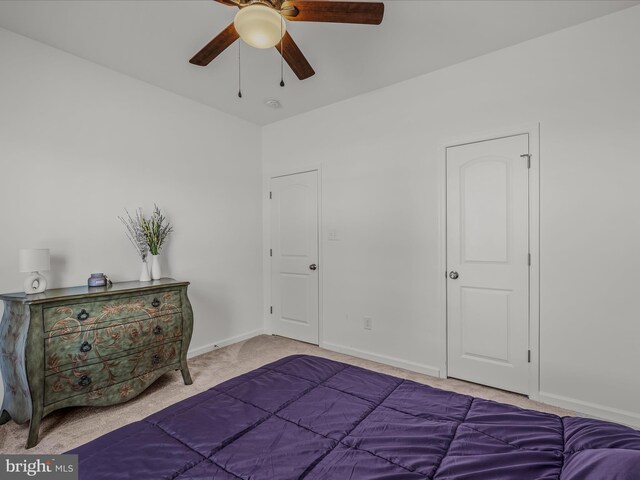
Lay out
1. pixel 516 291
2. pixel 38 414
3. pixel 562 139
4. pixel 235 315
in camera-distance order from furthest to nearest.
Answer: pixel 235 315 → pixel 516 291 → pixel 562 139 → pixel 38 414

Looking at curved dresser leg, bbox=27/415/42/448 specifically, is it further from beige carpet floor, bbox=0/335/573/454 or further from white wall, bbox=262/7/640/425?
white wall, bbox=262/7/640/425

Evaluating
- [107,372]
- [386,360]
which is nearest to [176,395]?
[107,372]

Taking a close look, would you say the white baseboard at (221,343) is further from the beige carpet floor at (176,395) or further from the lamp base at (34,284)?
the lamp base at (34,284)

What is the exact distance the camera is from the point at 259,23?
153 cm

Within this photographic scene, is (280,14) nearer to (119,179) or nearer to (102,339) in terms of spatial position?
(119,179)

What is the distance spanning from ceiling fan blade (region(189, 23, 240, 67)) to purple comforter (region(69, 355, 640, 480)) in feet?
5.94

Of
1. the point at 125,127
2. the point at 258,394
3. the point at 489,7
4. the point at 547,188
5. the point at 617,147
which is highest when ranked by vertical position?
the point at 489,7

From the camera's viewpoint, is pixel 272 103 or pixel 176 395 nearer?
pixel 176 395

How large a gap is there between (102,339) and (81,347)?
0.42ft

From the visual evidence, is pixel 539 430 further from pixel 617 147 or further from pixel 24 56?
pixel 24 56

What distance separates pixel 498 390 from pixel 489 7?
2.83m

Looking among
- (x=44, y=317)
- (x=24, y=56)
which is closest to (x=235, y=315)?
(x=44, y=317)

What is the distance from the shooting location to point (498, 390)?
273 cm

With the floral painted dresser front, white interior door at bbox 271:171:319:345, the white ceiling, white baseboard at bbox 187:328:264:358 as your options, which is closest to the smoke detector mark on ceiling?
the white ceiling
